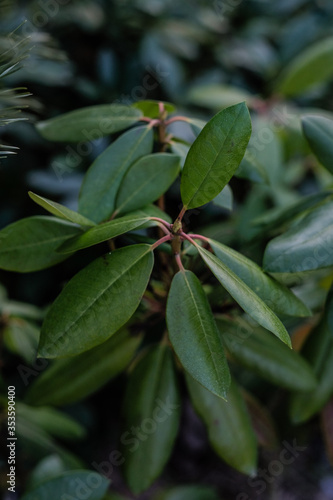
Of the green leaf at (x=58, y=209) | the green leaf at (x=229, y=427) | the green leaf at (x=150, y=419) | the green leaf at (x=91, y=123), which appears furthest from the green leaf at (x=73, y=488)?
the green leaf at (x=91, y=123)

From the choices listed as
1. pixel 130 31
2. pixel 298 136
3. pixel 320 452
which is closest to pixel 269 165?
pixel 298 136

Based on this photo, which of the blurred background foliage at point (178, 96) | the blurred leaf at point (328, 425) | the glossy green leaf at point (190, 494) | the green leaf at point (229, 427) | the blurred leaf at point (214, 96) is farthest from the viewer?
the blurred leaf at point (214, 96)

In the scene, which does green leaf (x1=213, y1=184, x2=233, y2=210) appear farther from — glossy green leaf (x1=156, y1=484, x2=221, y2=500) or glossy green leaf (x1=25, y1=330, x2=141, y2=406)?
glossy green leaf (x1=156, y1=484, x2=221, y2=500)

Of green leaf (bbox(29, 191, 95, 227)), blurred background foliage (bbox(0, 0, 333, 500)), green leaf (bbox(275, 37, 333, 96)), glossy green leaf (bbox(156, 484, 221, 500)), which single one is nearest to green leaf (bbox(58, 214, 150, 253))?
green leaf (bbox(29, 191, 95, 227))

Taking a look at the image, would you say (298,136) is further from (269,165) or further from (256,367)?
(256,367)

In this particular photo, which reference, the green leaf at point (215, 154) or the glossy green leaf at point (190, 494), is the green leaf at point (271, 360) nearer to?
the green leaf at point (215, 154)
